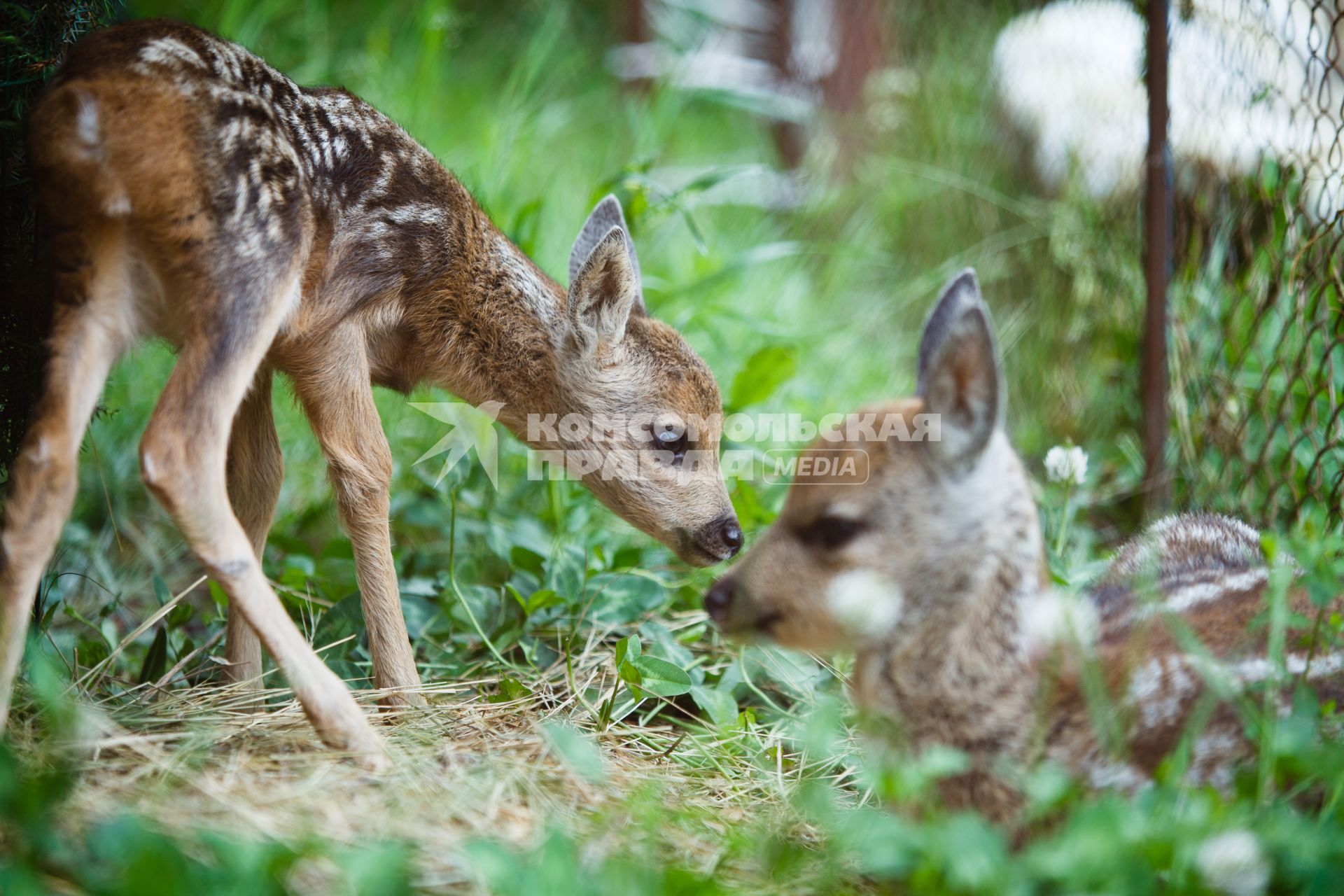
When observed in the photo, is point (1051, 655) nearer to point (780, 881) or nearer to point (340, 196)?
point (780, 881)

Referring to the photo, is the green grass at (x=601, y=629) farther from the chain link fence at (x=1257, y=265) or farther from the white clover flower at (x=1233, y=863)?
the chain link fence at (x=1257, y=265)

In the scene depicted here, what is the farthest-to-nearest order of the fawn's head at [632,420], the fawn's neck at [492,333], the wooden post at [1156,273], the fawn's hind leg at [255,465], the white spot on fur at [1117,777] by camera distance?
the wooden post at [1156,273], the fawn's head at [632,420], the fawn's neck at [492,333], the fawn's hind leg at [255,465], the white spot on fur at [1117,777]

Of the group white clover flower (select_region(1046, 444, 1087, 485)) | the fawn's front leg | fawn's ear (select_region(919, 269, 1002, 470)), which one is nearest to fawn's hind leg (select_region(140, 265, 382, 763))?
the fawn's front leg

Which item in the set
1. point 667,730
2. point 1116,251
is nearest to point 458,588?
point 667,730

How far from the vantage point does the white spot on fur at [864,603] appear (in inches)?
104

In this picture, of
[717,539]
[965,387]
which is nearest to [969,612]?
[965,387]

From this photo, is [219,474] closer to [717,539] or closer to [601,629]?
[601,629]

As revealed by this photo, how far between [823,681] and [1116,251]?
3.39 meters

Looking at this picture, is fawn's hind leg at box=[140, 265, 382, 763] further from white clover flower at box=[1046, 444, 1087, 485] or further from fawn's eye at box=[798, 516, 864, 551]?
white clover flower at box=[1046, 444, 1087, 485]

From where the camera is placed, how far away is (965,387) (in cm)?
268

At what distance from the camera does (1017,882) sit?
2.01 m

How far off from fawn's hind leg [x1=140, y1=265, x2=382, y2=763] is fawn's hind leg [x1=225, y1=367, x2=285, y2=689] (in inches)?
30.8

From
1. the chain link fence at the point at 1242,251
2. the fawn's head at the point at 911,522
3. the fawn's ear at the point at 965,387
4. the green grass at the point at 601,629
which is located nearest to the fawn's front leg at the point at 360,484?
the green grass at the point at 601,629

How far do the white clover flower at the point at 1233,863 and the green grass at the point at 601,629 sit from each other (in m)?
0.03
